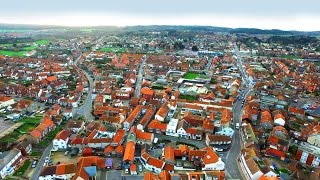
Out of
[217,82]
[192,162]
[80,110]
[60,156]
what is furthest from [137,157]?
[217,82]

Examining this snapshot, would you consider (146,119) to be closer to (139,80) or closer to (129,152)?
(129,152)

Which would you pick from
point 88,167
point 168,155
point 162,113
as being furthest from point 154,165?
point 162,113

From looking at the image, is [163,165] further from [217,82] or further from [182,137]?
[217,82]

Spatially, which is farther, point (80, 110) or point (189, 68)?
point (189, 68)

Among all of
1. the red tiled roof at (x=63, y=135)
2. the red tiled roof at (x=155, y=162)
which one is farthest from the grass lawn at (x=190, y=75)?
the red tiled roof at (x=155, y=162)

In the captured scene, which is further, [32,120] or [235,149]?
[32,120]

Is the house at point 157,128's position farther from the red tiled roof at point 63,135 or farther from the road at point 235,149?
the red tiled roof at point 63,135

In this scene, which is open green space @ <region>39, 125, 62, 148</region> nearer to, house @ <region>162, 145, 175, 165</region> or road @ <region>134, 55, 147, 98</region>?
house @ <region>162, 145, 175, 165</region>

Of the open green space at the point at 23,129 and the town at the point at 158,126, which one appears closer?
the town at the point at 158,126

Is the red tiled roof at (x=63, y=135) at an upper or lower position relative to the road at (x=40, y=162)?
upper
